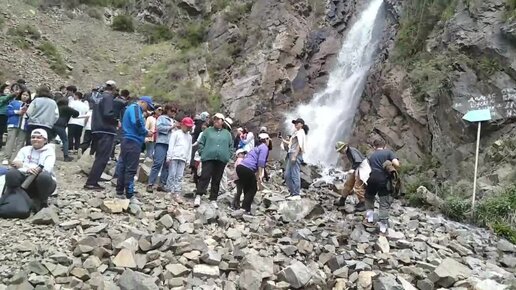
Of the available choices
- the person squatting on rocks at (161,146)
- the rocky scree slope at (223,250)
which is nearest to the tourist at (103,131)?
the rocky scree slope at (223,250)

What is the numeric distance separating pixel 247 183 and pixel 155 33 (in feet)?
78.7

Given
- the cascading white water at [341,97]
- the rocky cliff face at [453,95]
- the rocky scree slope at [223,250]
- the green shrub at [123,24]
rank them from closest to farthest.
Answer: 1. the rocky scree slope at [223,250]
2. the rocky cliff face at [453,95]
3. the cascading white water at [341,97]
4. the green shrub at [123,24]

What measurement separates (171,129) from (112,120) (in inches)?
47.8

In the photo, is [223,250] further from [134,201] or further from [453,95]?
[453,95]

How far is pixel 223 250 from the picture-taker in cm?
640

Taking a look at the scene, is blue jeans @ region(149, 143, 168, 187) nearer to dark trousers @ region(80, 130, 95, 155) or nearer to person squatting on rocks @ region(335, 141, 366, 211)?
dark trousers @ region(80, 130, 95, 155)

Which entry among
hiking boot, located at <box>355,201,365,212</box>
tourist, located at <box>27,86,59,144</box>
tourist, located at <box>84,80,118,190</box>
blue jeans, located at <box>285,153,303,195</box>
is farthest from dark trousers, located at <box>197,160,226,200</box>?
hiking boot, located at <box>355,201,365,212</box>

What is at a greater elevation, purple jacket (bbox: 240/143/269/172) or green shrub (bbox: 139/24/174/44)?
green shrub (bbox: 139/24/174/44)

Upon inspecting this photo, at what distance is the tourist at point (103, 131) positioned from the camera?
7.88 metres

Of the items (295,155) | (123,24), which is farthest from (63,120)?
(123,24)

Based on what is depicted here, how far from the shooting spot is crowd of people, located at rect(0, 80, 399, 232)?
21.3 ft

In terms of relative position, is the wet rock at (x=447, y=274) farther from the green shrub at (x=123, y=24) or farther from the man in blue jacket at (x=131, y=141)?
the green shrub at (x=123, y=24)

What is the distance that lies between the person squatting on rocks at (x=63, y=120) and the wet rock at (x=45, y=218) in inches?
163

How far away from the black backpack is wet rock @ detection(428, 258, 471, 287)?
555 centimetres
